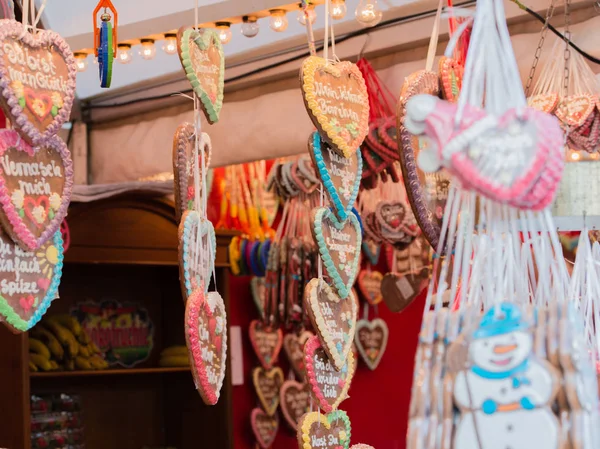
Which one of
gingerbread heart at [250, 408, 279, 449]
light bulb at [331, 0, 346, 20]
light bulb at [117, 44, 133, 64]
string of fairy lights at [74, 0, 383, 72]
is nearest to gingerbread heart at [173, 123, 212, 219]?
string of fairy lights at [74, 0, 383, 72]

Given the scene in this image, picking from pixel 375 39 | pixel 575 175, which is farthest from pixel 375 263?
pixel 575 175

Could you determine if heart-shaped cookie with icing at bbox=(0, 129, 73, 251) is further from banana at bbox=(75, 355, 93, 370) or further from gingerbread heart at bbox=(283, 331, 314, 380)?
gingerbread heart at bbox=(283, 331, 314, 380)

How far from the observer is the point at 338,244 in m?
2.20

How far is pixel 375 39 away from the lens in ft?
11.5

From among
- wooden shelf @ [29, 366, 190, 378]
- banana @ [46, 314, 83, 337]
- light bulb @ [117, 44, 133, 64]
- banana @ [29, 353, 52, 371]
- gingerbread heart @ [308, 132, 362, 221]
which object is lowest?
wooden shelf @ [29, 366, 190, 378]

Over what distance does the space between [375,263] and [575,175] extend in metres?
2.83

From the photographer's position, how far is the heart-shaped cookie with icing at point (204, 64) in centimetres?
201

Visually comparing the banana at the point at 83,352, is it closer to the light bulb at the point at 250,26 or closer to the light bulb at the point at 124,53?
the light bulb at the point at 124,53

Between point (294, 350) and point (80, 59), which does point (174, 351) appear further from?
point (80, 59)

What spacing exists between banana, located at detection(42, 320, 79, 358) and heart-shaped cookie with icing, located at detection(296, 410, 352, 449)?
1757mm

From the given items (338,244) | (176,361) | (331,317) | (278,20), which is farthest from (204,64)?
→ (176,361)

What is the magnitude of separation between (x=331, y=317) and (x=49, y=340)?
1.88 m

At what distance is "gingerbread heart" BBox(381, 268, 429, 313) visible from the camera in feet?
13.2

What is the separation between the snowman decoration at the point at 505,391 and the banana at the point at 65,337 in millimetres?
2701
